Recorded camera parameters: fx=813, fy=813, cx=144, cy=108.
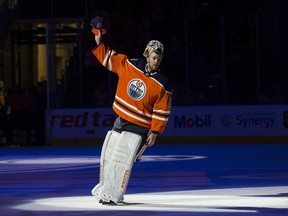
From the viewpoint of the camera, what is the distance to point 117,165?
8625 mm

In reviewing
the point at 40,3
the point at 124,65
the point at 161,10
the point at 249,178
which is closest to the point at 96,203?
the point at 124,65

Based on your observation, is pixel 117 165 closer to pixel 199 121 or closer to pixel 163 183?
pixel 163 183

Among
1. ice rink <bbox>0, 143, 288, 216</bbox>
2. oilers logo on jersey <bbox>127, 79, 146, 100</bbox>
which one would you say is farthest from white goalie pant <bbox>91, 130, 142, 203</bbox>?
oilers logo on jersey <bbox>127, 79, 146, 100</bbox>

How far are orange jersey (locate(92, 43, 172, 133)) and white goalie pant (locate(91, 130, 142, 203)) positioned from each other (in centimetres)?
22

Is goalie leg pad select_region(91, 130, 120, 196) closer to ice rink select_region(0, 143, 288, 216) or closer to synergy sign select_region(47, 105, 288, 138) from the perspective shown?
ice rink select_region(0, 143, 288, 216)

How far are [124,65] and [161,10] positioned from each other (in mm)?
15954

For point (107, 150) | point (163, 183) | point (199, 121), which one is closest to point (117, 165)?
point (107, 150)

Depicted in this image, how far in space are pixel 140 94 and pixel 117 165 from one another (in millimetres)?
792

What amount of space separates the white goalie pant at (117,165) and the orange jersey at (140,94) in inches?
8.7

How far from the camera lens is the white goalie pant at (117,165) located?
859cm

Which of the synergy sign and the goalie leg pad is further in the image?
the synergy sign

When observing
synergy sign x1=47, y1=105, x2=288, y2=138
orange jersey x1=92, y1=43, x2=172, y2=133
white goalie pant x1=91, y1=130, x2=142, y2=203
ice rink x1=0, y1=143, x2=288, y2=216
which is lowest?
synergy sign x1=47, y1=105, x2=288, y2=138

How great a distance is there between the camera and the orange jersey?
8570 millimetres

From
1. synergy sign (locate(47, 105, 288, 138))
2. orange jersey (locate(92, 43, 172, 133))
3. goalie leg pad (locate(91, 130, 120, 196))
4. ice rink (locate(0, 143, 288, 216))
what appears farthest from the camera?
synergy sign (locate(47, 105, 288, 138))
